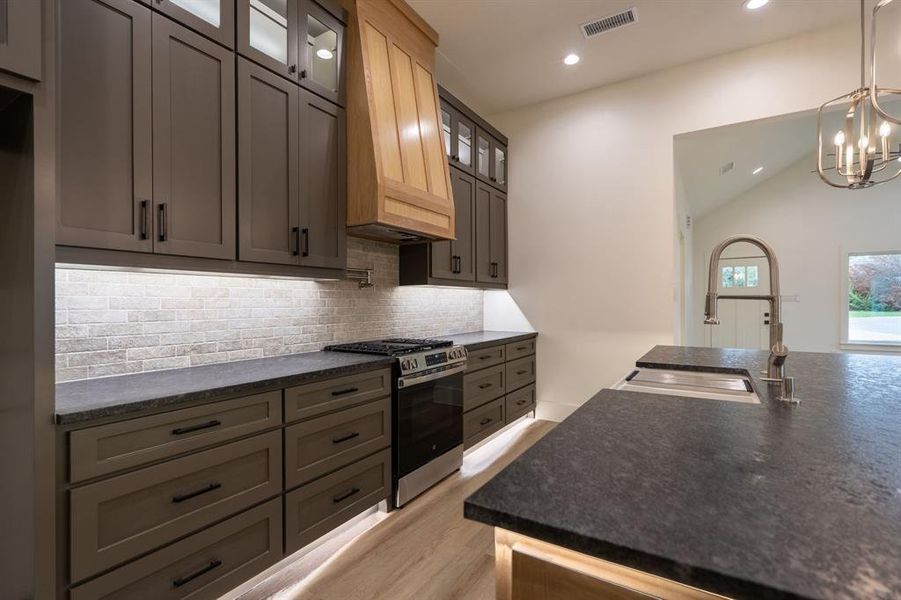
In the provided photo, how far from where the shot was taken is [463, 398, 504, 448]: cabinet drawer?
3.32 metres

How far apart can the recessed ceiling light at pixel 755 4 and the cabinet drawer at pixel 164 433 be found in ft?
12.7

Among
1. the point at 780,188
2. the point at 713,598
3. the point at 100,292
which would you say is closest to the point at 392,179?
the point at 100,292

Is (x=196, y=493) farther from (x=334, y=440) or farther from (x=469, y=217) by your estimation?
(x=469, y=217)

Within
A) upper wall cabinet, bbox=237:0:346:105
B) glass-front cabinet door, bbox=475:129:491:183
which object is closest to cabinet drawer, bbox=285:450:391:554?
upper wall cabinet, bbox=237:0:346:105

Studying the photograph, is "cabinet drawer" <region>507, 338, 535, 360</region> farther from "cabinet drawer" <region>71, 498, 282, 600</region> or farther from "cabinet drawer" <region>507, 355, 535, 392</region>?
"cabinet drawer" <region>71, 498, 282, 600</region>

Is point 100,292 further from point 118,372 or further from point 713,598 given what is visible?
point 713,598

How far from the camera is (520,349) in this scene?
417 centimetres

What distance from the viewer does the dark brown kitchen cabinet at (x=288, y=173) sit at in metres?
2.08

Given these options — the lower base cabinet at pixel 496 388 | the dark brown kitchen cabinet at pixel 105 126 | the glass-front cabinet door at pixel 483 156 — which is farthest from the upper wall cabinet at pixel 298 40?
the lower base cabinet at pixel 496 388

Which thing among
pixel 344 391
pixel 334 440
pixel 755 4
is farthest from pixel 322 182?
pixel 755 4

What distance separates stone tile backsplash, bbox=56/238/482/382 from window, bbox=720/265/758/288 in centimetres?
650

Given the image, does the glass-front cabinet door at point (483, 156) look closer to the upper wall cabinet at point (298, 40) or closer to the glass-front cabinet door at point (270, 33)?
the upper wall cabinet at point (298, 40)

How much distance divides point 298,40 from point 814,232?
7881 millimetres

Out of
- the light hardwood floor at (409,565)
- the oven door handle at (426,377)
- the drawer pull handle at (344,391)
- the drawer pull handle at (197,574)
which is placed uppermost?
the drawer pull handle at (344,391)
